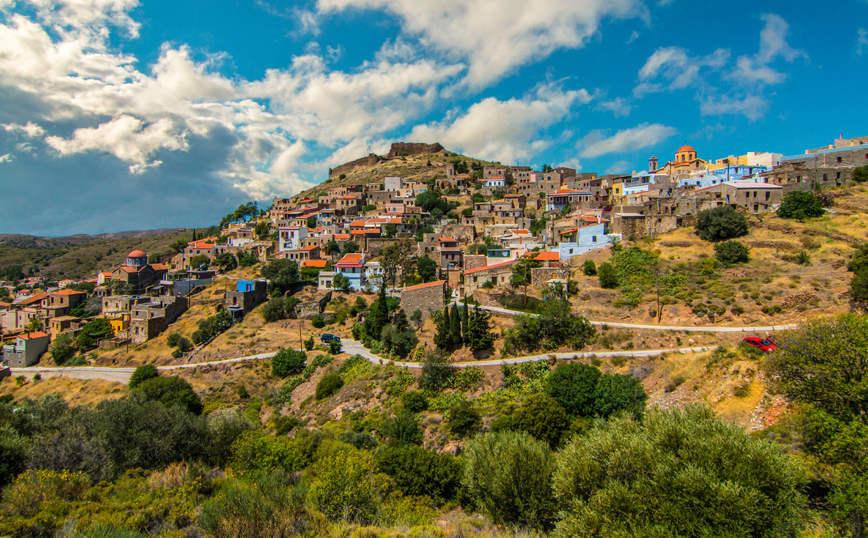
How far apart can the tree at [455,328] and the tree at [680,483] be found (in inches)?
607

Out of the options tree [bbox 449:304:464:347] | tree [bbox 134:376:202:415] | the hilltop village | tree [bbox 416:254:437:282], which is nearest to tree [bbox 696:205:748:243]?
the hilltop village

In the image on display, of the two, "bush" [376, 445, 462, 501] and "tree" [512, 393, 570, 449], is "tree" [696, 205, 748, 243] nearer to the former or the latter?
"tree" [512, 393, 570, 449]

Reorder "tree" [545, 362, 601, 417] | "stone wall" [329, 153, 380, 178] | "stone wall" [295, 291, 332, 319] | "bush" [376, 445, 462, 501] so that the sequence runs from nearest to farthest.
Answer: "bush" [376, 445, 462, 501]
"tree" [545, 362, 601, 417]
"stone wall" [295, 291, 332, 319]
"stone wall" [329, 153, 380, 178]

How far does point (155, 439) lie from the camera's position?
14758 mm

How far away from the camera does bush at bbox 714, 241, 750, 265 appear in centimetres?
2803

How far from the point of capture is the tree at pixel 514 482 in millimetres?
12922

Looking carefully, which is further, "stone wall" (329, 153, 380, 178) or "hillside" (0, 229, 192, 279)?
"stone wall" (329, 153, 380, 178)

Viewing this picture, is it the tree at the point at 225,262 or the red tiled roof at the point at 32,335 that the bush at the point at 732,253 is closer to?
the tree at the point at 225,262

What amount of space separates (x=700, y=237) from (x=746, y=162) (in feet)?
69.0

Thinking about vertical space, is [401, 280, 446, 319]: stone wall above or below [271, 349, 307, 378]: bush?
above

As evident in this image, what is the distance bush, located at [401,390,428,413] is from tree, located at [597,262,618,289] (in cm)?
→ 1533

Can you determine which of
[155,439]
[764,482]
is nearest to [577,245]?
[764,482]

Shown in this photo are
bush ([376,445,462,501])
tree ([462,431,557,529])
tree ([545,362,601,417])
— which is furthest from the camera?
tree ([545,362,601,417])

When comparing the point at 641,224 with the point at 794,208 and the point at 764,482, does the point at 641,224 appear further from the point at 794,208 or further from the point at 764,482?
the point at 764,482
